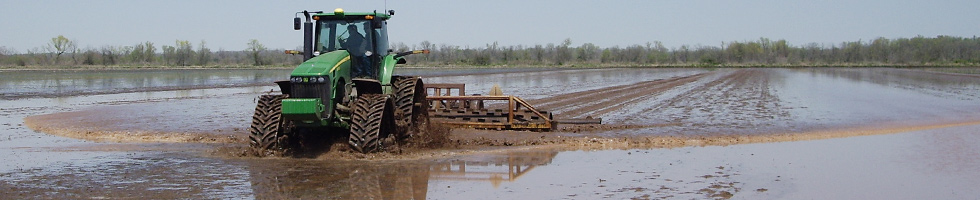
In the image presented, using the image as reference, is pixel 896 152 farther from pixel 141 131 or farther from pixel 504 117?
pixel 141 131

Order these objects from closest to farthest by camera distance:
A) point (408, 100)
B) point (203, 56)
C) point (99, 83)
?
point (408, 100) < point (99, 83) < point (203, 56)

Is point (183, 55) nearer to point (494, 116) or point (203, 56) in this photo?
point (203, 56)

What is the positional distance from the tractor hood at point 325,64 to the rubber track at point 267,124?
1.76ft

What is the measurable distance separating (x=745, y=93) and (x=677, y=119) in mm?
12752

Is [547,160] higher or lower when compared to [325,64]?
lower

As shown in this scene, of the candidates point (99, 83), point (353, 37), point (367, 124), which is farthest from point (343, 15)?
point (99, 83)

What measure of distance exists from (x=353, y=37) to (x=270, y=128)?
212cm

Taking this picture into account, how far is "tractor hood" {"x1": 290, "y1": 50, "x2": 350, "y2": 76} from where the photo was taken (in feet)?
37.4

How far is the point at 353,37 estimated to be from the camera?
13.2 metres

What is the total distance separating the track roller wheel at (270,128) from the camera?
38.3ft

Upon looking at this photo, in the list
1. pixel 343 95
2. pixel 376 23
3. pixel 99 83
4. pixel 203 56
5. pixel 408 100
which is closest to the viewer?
pixel 343 95

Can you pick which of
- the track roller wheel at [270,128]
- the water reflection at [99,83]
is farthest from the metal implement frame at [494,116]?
the water reflection at [99,83]

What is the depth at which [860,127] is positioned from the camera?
18.2 meters

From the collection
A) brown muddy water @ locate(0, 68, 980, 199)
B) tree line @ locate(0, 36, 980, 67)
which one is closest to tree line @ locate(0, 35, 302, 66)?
tree line @ locate(0, 36, 980, 67)
